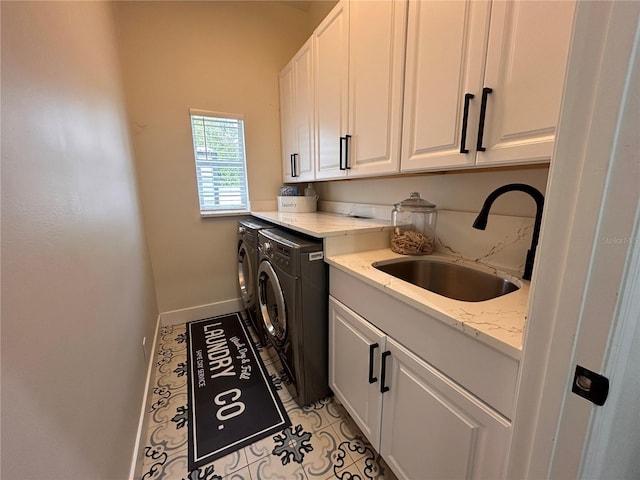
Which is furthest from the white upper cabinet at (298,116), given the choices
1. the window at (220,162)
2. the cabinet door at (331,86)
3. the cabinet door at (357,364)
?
the cabinet door at (357,364)

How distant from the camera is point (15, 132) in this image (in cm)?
59

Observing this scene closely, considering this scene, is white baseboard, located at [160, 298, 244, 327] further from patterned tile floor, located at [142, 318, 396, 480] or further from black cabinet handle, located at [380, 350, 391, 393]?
black cabinet handle, located at [380, 350, 391, 393]

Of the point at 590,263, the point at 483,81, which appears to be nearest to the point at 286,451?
the point at 590,263

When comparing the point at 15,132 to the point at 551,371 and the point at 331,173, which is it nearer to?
the point at 551,371

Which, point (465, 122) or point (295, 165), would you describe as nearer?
point (465, 122)

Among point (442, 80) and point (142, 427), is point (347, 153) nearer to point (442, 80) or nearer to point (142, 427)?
point (442, 80)

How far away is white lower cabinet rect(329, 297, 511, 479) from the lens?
755 millimetres

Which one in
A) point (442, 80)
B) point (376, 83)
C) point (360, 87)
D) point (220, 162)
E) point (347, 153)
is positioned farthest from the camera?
point (220, 162)

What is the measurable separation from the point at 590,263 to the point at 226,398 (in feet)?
6.18

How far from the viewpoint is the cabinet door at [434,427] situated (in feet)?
2.42

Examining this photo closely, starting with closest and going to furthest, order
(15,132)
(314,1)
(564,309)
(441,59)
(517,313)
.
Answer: (564,309), (15,132), (517,313), (441,59), (314,1)

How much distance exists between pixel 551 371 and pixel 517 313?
376mm

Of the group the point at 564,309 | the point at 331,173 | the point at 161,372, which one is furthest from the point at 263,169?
the point at 564,309

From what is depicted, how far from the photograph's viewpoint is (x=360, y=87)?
147 centimetres
